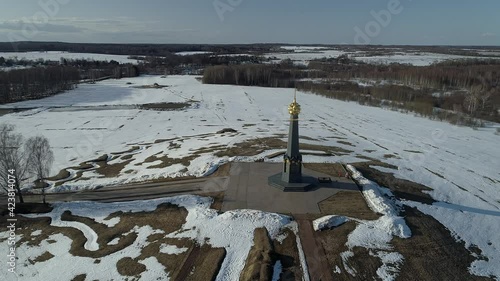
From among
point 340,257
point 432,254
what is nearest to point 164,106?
point 340,257

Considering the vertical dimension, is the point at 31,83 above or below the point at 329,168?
above

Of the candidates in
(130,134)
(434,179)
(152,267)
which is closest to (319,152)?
(434,179)

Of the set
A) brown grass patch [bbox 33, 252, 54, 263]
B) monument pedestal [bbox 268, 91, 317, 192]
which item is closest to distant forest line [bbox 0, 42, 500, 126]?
monument pedestal [bbox 268, 91, 317, 192]

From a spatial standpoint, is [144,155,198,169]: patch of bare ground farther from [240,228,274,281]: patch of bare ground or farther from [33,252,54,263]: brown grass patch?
[240,228,274,281]: patch of bare ground

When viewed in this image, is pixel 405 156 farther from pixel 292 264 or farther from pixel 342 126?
pixel 292 264

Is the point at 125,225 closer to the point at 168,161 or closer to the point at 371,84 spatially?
the point at 168,161
